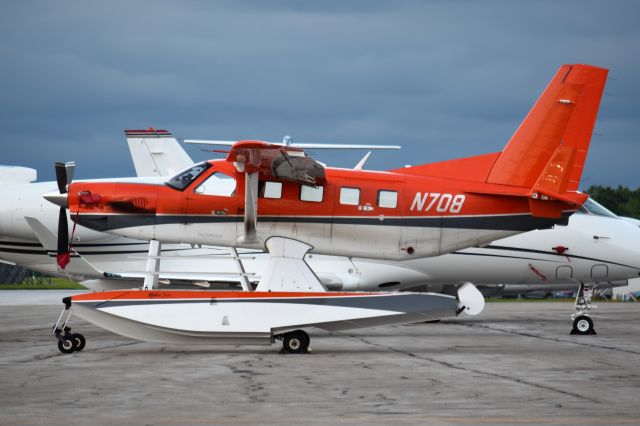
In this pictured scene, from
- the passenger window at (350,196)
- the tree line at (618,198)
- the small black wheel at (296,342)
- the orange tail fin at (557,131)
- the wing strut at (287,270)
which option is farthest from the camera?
the tree line at (618,198)

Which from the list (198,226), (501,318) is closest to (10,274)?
(501,318)

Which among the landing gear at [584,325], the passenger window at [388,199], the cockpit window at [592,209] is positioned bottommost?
the landing gear at [584,325]

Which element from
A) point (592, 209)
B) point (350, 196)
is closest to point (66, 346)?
point (350, 196)

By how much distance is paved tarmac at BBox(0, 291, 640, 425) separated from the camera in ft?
30.0

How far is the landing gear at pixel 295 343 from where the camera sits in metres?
16.0

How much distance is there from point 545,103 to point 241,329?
772 cm

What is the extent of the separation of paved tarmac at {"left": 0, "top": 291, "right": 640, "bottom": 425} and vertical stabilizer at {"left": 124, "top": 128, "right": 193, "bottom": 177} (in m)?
26.9

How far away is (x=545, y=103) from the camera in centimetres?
1827

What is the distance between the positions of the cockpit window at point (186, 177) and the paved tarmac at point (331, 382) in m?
3.10

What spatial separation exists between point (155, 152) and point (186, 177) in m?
29.7

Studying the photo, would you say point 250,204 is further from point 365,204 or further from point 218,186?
point 365,204

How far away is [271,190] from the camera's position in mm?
17266

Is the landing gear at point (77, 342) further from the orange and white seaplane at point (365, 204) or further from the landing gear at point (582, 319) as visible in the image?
the landing gear at point (582, 319)

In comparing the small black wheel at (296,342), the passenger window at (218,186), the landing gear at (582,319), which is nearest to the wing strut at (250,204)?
the passenger window at (218,186)
